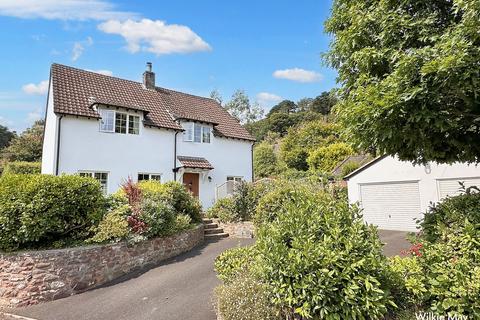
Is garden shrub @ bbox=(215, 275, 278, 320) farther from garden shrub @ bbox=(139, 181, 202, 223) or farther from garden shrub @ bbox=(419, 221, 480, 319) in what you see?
garden shrub @ bbox=(139, 181, 202, 223)

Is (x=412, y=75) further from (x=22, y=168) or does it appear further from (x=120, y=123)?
(x=22, y=168)

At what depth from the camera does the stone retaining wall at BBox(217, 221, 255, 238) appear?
1322 cm

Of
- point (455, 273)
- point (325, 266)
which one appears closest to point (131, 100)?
point (325, 266)

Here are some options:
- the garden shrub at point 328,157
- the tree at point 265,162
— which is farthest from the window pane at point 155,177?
the tree at point 265,162

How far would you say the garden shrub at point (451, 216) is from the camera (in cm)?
410

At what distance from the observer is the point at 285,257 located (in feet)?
13.9

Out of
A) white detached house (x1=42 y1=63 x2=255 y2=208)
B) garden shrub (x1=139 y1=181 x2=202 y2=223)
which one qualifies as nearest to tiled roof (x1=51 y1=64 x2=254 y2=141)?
white detached house (x1=42 y1=63 x2=255 y2=208)

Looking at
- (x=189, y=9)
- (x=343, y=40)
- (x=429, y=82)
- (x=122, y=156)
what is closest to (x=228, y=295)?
(x=429, y=82)

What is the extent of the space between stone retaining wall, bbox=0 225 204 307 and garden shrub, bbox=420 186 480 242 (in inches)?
299

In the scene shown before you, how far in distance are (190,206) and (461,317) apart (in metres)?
10.1

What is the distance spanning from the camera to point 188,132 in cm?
1803

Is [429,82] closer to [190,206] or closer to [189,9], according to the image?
[189,9]

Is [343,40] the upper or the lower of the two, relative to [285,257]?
upper

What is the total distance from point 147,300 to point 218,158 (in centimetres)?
1295
